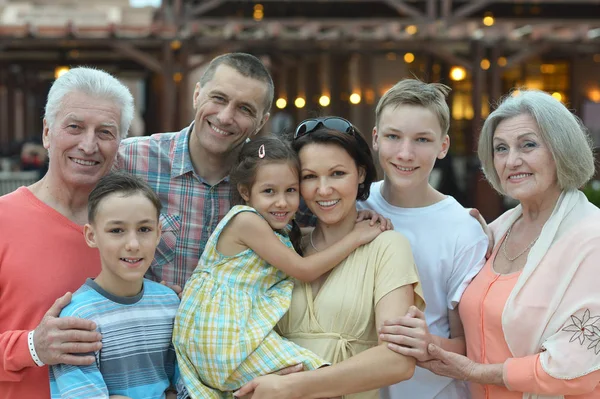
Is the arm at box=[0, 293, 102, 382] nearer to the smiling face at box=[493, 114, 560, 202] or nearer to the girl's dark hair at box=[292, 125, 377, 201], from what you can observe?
the girl's dark hair at box=[292, 125, 377, 201]

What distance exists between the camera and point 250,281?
2.80 m

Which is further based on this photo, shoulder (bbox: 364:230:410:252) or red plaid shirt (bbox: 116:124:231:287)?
red plaid shirt (bbox: 116:124:231:287)

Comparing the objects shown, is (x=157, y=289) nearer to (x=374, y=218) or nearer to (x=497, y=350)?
(x=374, y=218)

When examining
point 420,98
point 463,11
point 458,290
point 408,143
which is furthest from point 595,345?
point 463,11

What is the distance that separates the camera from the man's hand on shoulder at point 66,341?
245cm

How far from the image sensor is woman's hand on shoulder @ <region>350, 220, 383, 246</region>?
2.77 m

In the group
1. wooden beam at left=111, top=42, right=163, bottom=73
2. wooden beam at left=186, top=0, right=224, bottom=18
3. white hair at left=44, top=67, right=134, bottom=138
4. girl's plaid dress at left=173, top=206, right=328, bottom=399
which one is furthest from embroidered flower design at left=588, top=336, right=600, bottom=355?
wooden beam at left=186, top=0, right=224, bottom=18

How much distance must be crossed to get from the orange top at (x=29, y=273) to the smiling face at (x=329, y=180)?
3.16ft

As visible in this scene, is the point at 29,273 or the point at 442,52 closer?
the point at 29,273

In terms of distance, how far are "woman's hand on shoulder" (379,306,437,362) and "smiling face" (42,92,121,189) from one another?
1.34 meters

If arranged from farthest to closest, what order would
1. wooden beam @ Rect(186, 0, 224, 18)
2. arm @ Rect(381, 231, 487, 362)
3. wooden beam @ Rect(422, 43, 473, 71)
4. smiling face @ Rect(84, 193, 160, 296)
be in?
wooden beam @ Rect(186, 0, 224, 18), wooden beam @ Rect(422, 43, 473, 71), arm @ Rect(381, 231, 487, 362), smiling face @ Rect(84, 193, 160, 296)

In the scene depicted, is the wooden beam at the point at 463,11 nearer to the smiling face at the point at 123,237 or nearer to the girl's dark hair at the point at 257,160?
the girl's dark hair at the point at 257,160

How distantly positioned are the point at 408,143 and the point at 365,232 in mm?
437

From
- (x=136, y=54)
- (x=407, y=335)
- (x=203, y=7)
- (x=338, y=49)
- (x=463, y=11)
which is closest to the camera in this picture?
(x=407, y=335)
